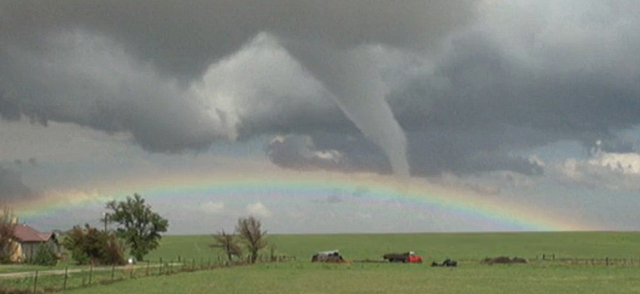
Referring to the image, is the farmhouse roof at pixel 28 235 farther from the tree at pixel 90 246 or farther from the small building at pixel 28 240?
the tree at pixel 90 246

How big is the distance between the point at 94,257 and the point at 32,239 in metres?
20.3

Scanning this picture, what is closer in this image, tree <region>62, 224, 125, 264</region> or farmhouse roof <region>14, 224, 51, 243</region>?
tree <region>62, 224, 125, 264</region>

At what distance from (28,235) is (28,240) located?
1.81 metres

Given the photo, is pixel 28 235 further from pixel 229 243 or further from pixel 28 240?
pixel 229 243

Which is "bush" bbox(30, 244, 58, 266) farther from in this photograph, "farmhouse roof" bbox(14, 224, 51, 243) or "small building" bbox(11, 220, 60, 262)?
"farmhouse roof" bbox(14, 224, 51, 243)

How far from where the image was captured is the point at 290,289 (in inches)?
1891

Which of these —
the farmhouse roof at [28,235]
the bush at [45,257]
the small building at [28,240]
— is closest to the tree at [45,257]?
the bush at [45,257]

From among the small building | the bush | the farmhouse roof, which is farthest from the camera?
the farmhouse roof

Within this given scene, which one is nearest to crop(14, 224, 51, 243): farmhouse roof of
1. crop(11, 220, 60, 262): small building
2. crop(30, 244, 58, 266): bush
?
crop(11, 220, 60, 262): small building

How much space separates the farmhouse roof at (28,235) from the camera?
338 ft

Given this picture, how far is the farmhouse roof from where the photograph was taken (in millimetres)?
103113

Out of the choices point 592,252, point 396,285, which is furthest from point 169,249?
point 396,285

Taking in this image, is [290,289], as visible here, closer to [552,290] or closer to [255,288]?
[255,288]

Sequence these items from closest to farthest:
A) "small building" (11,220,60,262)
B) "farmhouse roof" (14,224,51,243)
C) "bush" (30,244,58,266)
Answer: "bush" (30,244,58,266), "small building" (11,220,60,262), "farmhouse roof" (14,224,51,243)
